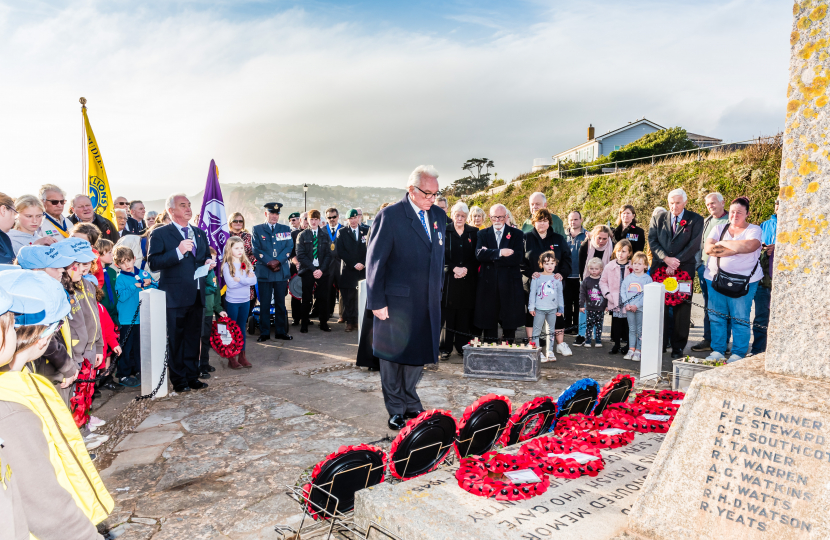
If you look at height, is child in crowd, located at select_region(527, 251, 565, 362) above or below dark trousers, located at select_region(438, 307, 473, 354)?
above

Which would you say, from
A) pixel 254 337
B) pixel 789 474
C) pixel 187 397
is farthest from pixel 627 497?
pixel 254 337

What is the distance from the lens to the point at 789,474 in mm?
1991

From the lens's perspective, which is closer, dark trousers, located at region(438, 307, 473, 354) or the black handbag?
the black handbag

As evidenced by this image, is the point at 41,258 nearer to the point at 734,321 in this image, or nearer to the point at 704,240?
the point at 734,321

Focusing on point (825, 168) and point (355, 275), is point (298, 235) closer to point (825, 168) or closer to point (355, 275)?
point (355, 275)

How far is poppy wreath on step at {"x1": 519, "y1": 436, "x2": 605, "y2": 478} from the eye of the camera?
2.74 metres

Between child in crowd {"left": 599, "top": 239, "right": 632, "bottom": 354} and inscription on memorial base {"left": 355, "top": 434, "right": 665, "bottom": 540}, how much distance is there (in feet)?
15.2

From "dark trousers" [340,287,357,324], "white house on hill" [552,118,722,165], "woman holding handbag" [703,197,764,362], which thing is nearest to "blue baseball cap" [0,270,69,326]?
"woman holding handbag" [703,197,764,362]

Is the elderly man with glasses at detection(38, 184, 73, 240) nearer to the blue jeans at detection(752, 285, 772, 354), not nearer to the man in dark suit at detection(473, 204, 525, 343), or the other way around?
the man in dark suit at detection(473, 204, 525, 343)

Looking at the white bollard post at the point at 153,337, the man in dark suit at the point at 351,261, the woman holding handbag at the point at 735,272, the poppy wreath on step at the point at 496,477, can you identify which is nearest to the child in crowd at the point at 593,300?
the woman holding handbag at the point at 735,272

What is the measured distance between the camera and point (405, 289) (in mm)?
4156

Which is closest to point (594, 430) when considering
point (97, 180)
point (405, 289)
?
point (405, 289)

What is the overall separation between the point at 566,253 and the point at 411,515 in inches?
224

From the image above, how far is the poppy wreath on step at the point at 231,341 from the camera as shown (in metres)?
6.32
